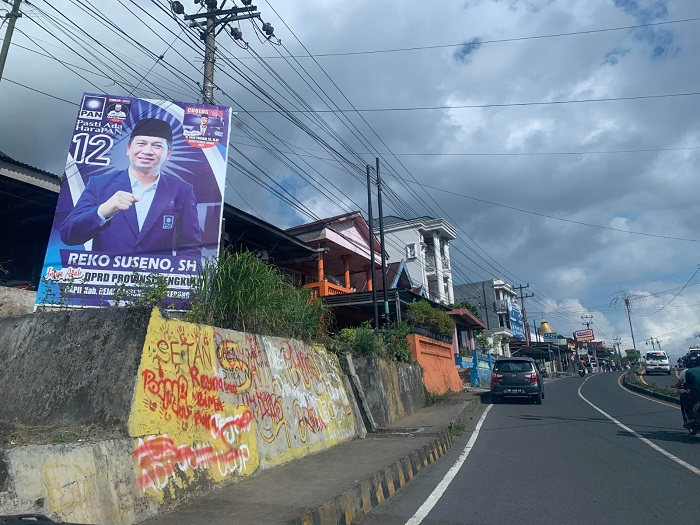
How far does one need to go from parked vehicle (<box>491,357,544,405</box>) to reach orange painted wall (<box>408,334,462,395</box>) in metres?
2.37

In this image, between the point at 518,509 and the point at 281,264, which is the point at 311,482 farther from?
the point at 281,264

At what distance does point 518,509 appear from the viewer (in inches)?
226

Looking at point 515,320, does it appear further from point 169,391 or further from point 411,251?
point 169,391

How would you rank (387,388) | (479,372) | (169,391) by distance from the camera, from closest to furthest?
(169,391) < (387,388) < (479,372)

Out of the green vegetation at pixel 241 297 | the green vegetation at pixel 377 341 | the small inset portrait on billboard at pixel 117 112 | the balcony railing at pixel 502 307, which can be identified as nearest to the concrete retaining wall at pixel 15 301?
the green vegetation at pixel 241 297

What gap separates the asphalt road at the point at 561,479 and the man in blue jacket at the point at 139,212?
633 centimetres

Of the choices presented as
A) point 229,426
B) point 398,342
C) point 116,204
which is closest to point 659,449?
point 229,426

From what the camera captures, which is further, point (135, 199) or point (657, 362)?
point (657, 362)

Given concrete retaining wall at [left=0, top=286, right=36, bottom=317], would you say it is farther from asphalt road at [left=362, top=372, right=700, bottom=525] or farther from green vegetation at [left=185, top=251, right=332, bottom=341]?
asphalt road at [left=362, top=372, right=700, bottom=525]

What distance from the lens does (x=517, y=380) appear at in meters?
19.3

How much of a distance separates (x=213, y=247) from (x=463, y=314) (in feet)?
74.1

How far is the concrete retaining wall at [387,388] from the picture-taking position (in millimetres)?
13172

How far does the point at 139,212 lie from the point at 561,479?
341 inches

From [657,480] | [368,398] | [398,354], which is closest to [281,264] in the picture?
[398,354]
